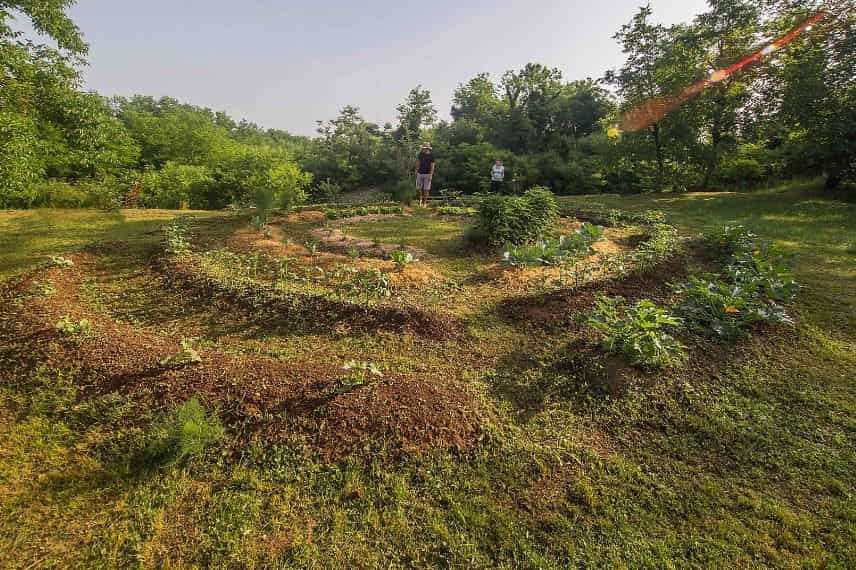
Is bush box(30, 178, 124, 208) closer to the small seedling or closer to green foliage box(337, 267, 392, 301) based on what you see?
the small seedling

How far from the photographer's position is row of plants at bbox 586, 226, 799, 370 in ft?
10.5

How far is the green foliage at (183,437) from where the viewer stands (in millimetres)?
2270

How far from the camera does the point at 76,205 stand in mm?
9938

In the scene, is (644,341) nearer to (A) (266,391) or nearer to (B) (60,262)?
(A) (266,391)

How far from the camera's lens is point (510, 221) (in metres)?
6.50

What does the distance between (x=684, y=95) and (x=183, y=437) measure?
19165 mm

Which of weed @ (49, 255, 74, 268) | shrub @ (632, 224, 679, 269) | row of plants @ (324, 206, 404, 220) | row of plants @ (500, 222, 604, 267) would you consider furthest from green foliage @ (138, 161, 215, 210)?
shrub @ (632, 224, 679, 269)

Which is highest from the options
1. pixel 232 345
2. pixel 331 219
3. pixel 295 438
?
pixel 331 219

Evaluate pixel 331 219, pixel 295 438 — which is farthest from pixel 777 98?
pixel 295 438

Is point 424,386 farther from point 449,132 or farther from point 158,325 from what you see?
point 449,132

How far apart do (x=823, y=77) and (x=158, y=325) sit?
1845 cm

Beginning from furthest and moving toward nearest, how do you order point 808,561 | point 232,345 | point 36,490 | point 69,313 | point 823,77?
point 823,77 → point 69,313 → point 232,345 → point 36,490 → point 808,561

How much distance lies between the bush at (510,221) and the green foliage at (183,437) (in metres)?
5.13

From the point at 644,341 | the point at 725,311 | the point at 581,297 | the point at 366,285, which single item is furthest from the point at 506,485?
the point at 725,311
